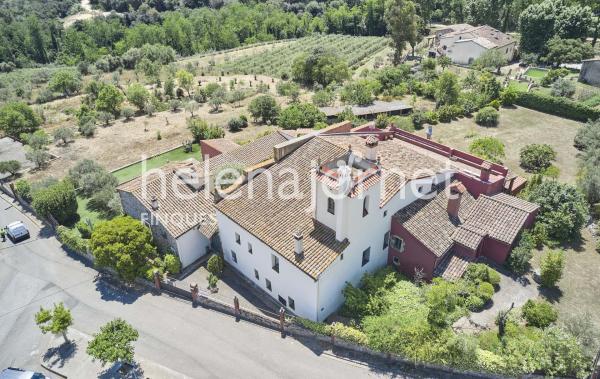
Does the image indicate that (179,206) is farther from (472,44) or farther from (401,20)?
(472,44)

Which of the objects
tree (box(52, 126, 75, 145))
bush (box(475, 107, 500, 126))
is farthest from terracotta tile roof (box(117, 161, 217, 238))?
bush (box(475, 107, 500, 126))

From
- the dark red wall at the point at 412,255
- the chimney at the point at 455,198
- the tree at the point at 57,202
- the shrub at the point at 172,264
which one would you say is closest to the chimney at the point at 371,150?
the dark red wall at the point at 412,255

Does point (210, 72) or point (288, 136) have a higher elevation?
point (288, 136)

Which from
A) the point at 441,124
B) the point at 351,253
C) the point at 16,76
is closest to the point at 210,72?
the point at 16,76

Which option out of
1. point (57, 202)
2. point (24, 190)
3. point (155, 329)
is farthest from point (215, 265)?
point (24, 190)

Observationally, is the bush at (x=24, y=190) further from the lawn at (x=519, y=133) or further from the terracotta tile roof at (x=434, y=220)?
the lawn at (x=519, y=133)

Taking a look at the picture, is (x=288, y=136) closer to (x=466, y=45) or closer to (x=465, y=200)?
(x=465, y=200)
